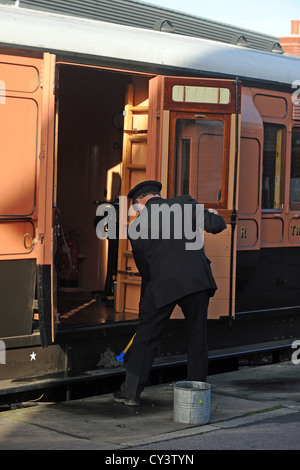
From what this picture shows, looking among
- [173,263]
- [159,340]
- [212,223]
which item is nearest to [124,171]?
[212,223]

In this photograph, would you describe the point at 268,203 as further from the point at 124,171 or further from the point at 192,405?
the point at 192,405

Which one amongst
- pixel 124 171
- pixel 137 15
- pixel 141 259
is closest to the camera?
pixel 141 259

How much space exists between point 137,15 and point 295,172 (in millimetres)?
9927

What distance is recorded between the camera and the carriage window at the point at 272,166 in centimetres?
827

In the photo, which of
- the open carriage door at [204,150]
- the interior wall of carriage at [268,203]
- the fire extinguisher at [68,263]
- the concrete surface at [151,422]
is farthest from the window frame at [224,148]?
the fire extinguisher at [68,263]

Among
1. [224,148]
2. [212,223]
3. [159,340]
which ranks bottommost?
[159,340]

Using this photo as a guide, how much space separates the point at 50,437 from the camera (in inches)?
215

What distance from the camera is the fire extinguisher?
927 centimetres

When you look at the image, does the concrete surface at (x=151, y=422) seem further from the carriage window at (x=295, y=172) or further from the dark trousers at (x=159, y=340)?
the carriage window at (x=295, y=172)

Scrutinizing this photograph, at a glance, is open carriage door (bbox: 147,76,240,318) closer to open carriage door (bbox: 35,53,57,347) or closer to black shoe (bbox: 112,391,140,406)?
open carriage door (bbox: 35,53,57,347)

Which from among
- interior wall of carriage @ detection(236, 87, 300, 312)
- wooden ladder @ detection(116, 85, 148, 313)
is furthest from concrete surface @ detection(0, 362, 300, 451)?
interior wall of carriage @ detection(236, 87, 300, 312)

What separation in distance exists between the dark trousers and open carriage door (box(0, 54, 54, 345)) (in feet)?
2.36

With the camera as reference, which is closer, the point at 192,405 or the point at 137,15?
the point at 192,405

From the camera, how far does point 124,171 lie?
7.85m
